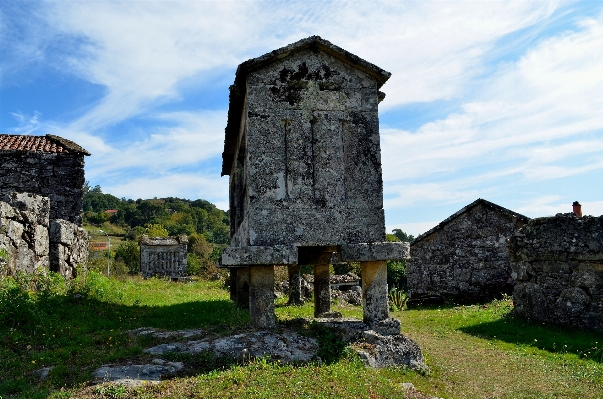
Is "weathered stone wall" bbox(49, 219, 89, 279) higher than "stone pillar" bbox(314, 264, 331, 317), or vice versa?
"weathered stone wall" bbox(49, 219, 89, 279)

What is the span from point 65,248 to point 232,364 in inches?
250

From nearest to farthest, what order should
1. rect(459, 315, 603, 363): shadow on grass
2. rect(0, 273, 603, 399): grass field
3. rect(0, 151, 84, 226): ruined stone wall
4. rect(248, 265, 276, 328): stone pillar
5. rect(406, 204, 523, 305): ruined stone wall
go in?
1. rect(0, 273, 603, 399): grass field
2. rect(248, 265, 276, 328): stone pillar
3. rect(459, 315, 603, 363): shadow on grass
4. rect(0, 151, 84, 226): ruined stone wall
5. rect(406, 204, 523, 305): ruined stone wall

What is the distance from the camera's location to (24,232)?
856 centimetres

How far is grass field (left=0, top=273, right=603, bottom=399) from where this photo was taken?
4691 millimetres

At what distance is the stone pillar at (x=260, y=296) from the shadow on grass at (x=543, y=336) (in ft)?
15.1

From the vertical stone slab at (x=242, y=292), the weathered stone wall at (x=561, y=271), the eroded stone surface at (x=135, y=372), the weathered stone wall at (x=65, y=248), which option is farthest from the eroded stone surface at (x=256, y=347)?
the weathered stone wall at (x=561, y=271)

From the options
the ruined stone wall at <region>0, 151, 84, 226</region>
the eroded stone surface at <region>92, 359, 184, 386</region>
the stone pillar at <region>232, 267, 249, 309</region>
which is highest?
the ruined stone wall at <region>0, 151, 84, 226</region>

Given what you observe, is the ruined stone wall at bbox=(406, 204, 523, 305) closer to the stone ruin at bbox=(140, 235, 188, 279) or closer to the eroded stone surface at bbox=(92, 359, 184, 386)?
the stone ruin at bbox=(140, 235, 188, 279)

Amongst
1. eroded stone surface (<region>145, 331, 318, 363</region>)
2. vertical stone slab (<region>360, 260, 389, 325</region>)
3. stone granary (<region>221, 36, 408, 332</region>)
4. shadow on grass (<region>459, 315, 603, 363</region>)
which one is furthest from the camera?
shadow on grass (<region>459, 315, 603, 363</region>)

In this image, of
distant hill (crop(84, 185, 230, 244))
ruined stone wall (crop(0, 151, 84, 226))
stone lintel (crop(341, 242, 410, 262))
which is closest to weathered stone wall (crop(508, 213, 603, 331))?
stone lintel (crop(341, 242, 410, 262))

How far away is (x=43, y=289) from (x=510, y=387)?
7.29 m

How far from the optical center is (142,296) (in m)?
11.3

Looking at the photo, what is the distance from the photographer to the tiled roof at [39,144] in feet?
44.4

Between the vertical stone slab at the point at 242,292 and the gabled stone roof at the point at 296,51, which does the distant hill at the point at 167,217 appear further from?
the gabled stone roof at the point at 296,51
